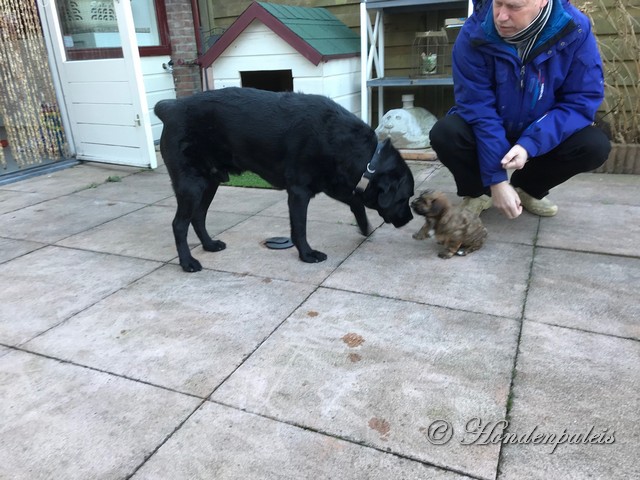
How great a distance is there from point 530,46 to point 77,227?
10.5ft

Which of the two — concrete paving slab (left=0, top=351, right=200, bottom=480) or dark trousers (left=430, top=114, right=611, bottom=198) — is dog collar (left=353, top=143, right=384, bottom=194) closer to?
dark trousers (left=430, top=114, right=611, bottom=198)

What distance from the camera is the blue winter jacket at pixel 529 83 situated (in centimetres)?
242

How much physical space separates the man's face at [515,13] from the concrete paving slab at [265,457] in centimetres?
192

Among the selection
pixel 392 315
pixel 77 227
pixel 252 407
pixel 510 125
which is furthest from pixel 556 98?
pixel 77 227

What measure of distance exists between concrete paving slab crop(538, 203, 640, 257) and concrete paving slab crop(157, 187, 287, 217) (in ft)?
6.85

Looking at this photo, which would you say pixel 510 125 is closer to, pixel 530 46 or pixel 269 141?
pixel 530 46

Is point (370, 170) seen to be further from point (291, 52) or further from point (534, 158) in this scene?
point (291, 52)

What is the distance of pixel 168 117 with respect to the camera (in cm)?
273

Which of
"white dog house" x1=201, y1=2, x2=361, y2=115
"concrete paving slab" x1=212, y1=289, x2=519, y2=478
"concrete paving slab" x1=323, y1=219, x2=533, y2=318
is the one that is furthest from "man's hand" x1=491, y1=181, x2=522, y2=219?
"white dog house" x1=201, y1=2, x2=361, y2=115

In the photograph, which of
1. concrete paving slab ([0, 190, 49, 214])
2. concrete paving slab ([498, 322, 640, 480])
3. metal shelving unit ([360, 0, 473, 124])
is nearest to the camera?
concrete paving slab ([498, 322, 640, 480])

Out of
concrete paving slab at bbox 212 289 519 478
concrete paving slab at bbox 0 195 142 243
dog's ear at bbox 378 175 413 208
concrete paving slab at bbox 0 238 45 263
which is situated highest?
dog's ear at bbox 378 175 413 208

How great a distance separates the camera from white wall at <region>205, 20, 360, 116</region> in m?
5.08

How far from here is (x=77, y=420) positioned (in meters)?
1.67

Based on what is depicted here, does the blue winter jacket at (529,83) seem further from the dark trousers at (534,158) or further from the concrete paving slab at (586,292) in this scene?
the concrete paving slab at (586,292)
